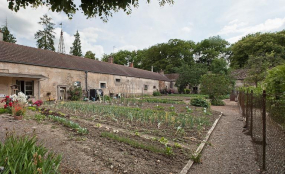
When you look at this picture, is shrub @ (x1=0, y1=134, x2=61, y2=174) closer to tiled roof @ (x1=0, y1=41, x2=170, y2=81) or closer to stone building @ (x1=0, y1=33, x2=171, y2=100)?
stone building @ (x1=0, y1=33, x2=171, y2=100)

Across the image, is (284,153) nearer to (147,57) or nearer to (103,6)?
(103,6)

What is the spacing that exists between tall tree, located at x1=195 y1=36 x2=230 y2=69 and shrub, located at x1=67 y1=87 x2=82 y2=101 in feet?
128

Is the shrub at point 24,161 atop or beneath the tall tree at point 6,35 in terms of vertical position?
beneath

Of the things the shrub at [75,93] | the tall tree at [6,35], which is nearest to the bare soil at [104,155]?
the shrub at [75,93]

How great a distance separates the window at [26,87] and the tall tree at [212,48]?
42803 mm

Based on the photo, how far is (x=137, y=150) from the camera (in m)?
3.40

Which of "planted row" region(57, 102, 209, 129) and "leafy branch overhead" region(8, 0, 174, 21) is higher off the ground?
"leafy branch overhead" region(8, 0, 174, 21)

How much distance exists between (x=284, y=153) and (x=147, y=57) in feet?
157

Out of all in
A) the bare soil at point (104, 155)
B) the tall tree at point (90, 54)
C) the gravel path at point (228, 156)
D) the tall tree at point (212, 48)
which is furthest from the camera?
the tall tree at point (90, 54)

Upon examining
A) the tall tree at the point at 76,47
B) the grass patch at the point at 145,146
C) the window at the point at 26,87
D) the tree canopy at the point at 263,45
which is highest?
the tall tree at the point at 76,47

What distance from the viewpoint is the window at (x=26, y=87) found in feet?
38.0

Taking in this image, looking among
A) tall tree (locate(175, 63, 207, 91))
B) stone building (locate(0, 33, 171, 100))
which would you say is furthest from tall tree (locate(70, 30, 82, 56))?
tall tree (locate(175, 63, 207, 91))

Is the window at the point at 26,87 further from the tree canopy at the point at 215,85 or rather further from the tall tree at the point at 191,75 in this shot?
the tall tree at the point at 191,75

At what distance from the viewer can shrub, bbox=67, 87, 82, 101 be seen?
14414 millimetres
